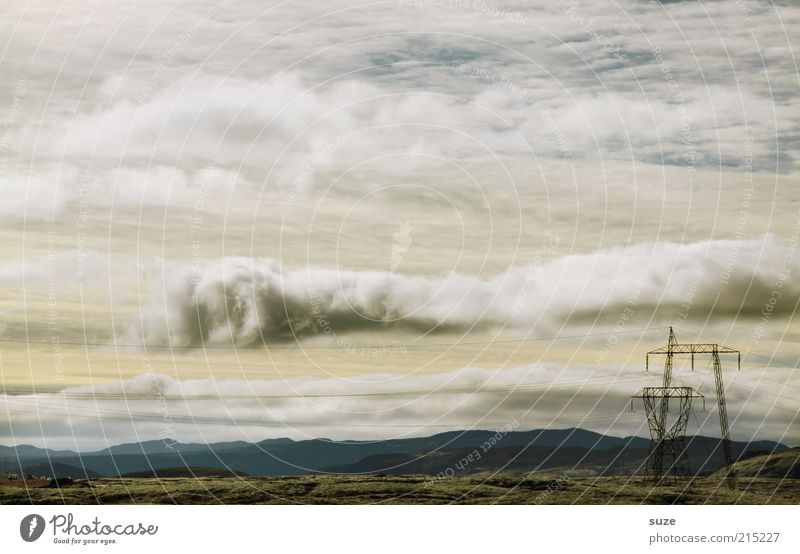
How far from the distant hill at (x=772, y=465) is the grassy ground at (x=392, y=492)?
51.2 feet

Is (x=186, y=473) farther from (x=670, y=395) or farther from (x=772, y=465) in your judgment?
(x=772, y=465)

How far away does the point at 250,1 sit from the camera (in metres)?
77.8

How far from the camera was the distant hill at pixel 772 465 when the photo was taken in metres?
101

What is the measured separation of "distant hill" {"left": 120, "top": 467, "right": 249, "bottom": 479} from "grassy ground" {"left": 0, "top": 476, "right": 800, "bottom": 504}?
15.0ft

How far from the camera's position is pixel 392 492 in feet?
251

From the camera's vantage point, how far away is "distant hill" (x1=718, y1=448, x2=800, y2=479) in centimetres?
10053
